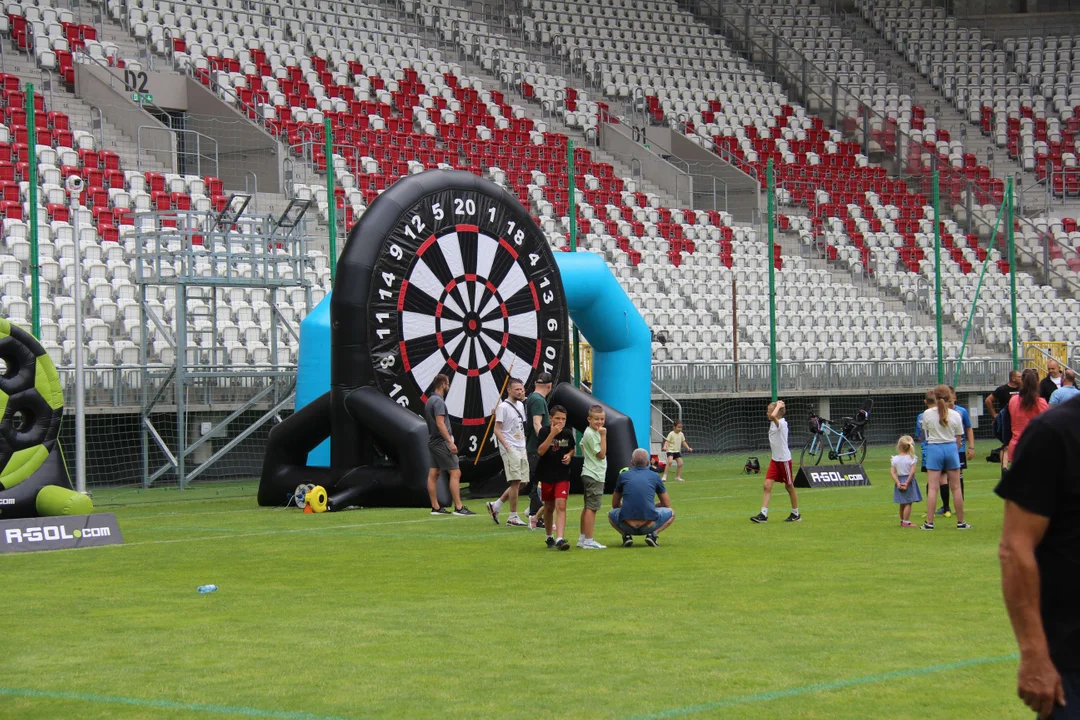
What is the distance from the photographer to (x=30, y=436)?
16453 mm

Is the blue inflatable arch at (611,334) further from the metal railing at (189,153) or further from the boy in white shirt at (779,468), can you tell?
the metal railing at (189,153)

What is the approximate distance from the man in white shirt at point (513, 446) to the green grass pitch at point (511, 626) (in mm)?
544

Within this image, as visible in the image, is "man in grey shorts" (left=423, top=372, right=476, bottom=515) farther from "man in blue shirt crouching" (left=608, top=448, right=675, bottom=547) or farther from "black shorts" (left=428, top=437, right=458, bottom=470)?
"man in blue shirt crouching" (left=608, top=448, right=675, bottom=547)

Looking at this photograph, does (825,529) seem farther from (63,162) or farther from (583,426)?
(63,162)

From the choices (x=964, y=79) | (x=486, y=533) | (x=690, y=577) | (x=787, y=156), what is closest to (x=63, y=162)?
(x=486, y=533)

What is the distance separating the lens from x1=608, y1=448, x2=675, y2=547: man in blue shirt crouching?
44.4 ft

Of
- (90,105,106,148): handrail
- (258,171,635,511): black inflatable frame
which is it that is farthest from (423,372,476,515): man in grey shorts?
(90,105,106,148): handrail

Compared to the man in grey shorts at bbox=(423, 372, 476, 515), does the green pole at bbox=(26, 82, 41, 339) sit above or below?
A: above

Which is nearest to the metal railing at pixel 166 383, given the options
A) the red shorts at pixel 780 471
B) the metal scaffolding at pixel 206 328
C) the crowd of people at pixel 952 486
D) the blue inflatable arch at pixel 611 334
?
the metal scaffolding at pixel 206 328

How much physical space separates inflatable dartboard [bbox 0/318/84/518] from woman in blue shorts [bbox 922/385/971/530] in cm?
949

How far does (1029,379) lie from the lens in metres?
13.5

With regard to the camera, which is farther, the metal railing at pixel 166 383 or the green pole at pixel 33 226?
the metal railing at pixel 166 383

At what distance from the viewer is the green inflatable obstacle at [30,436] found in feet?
53.0

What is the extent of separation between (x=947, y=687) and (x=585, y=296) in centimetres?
1550
